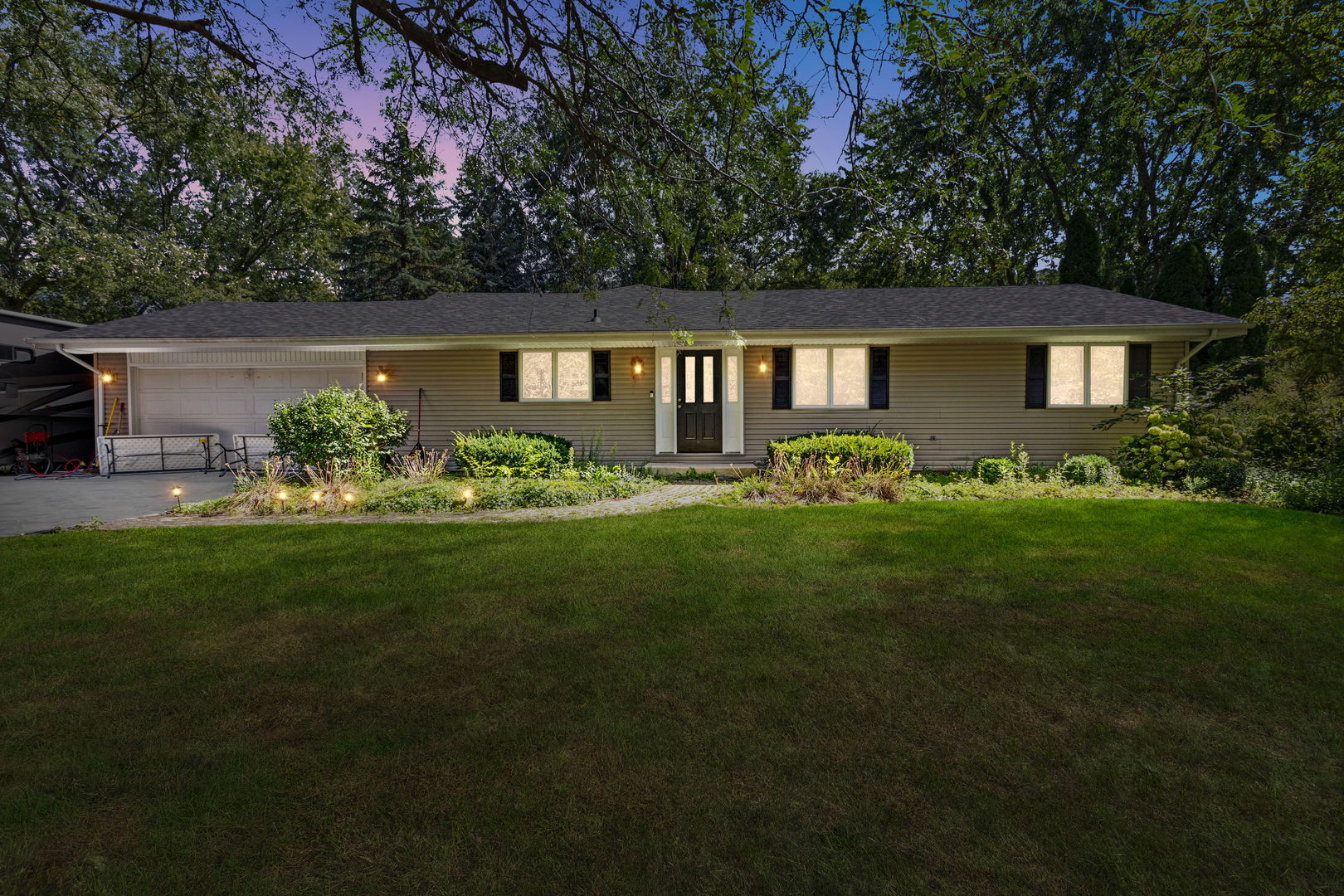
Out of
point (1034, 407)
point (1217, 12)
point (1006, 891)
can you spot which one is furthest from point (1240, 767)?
point (1034, 407)

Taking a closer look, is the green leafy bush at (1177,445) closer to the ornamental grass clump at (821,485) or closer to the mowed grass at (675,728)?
the ornamental grass clump at (821,485)

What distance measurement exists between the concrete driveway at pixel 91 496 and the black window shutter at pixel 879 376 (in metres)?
11.6

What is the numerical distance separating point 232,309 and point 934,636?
1684 centimetres

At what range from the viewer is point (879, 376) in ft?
39.7

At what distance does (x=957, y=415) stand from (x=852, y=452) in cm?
339

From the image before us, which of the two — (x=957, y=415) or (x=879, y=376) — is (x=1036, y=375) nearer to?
(x=957, y=415)

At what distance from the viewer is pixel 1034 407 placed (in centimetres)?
1181

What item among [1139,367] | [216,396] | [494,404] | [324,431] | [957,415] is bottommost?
[324,431]

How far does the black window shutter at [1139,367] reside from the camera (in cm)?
1136

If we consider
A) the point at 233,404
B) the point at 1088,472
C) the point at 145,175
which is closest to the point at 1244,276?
the point at 1088,472

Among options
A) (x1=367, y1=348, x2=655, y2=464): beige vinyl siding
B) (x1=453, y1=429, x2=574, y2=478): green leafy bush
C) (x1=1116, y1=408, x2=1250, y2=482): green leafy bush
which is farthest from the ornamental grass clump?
(x1=1116, y1=408, x2=1250, y2=482): green leafy bush

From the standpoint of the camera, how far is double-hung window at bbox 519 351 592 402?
12.5 metres

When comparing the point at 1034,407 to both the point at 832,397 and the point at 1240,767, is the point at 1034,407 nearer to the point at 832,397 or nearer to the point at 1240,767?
the point at 832,397

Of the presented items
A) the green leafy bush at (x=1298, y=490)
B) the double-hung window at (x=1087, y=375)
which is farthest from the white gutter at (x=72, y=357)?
the green leafy bush at (x=1298, y=490)
